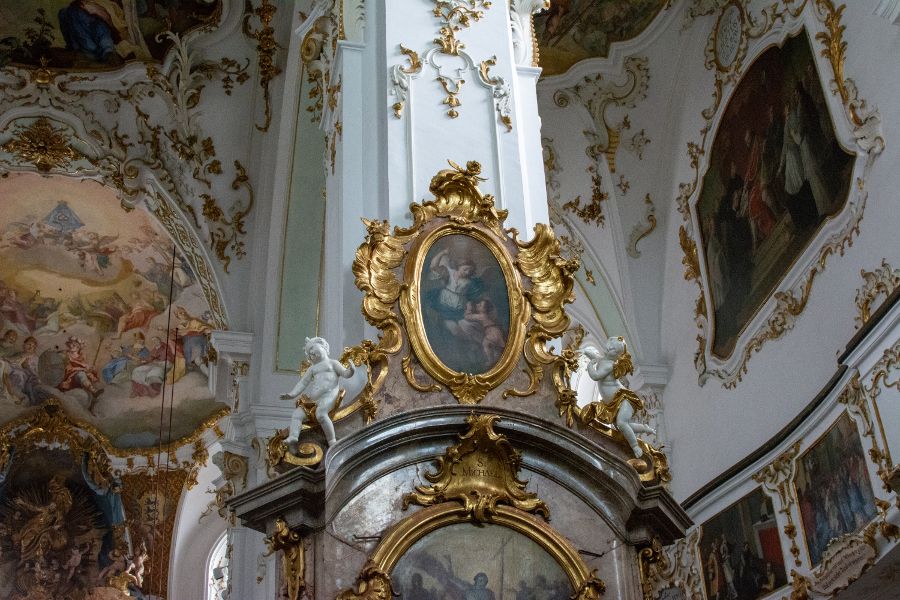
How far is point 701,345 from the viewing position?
1076 centimetres

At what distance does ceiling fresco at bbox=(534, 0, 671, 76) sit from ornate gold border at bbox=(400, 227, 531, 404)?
607cm

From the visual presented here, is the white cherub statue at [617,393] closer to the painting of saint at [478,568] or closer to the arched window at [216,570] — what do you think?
the painting of saint at [478,568]

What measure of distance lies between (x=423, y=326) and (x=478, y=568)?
123cm

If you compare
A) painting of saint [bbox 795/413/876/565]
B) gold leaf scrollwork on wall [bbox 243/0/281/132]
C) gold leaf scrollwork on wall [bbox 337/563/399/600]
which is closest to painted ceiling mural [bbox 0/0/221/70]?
gold leaf scrollwork on wall [bbox 243/0/281/132]

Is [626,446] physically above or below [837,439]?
below

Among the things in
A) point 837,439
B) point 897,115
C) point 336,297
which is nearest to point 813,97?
point 897,115

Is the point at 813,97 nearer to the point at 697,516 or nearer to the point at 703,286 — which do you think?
the point at 703,286

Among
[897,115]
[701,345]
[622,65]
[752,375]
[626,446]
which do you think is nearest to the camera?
[626,446]

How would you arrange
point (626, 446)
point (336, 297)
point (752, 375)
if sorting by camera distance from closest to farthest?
point (626, 446) < point (336, 297) < point (752, 375)

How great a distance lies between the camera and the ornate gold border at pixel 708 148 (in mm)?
8250

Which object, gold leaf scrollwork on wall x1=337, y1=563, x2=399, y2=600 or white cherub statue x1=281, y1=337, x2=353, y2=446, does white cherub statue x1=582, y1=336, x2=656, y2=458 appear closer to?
white cherub statue x1=281, y1=337, x2=353, y2=446

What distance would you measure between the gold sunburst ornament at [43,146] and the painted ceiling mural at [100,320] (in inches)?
103

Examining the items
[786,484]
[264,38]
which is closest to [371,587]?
[786,484]

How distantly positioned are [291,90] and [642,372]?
14.7 feet
